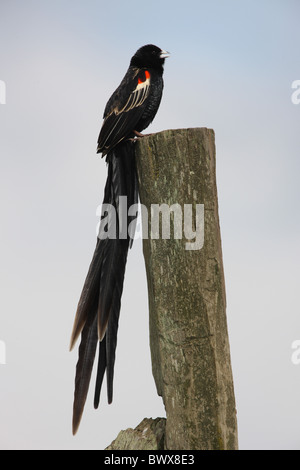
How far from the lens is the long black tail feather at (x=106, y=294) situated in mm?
2650

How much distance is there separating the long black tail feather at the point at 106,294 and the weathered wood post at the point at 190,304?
0.25 m

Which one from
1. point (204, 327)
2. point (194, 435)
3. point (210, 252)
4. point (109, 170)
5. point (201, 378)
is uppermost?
point (109, 170)

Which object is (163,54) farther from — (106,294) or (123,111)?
(106,294)

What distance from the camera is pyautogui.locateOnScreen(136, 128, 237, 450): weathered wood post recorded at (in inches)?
91.7

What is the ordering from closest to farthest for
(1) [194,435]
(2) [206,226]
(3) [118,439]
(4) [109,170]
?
(1) [194,435]
(2) [206,226]
(3) [118,439]
(4) [109,170]

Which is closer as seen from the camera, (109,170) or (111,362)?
(111,362)

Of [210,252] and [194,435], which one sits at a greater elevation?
[210,252]

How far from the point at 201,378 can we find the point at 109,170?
4.41ft

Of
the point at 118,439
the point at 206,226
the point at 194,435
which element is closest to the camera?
the point at 194,435

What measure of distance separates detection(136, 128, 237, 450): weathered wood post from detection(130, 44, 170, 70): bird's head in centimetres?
79

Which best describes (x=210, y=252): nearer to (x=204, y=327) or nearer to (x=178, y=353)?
(x=204, y=327)

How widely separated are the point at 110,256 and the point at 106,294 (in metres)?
0.22

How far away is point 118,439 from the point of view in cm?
263
